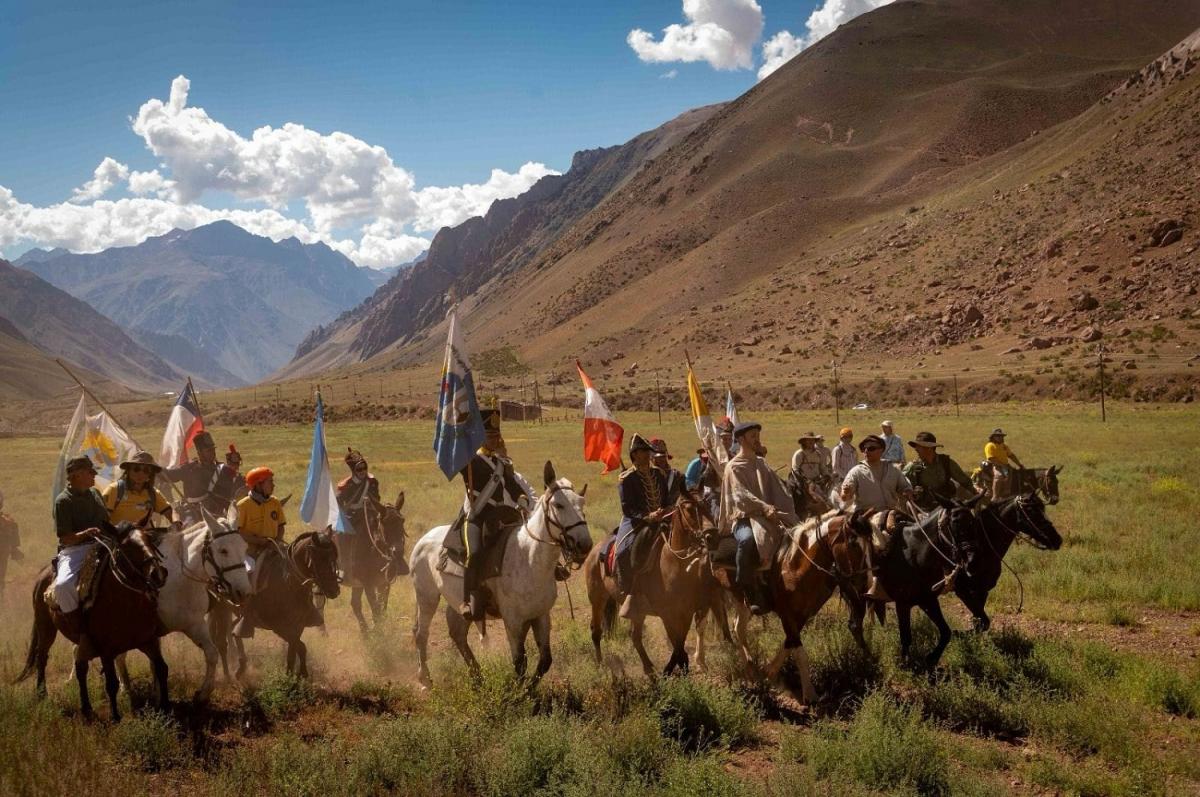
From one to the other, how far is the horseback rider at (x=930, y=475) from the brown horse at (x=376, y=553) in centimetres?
821

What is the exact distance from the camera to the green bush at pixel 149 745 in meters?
7.32

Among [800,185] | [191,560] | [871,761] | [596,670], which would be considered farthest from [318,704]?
[800,185]

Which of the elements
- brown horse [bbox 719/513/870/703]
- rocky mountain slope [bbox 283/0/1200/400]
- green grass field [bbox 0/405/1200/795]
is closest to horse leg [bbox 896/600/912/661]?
green grass field [bbox 0/405/1200/795]

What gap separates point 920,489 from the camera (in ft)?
37.3

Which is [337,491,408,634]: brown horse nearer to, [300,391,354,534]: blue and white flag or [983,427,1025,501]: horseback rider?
[300,391,354,534]: blue and white flag

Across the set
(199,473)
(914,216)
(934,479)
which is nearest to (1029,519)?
(934,479)

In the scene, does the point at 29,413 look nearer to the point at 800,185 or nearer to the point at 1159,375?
the point at 800,185

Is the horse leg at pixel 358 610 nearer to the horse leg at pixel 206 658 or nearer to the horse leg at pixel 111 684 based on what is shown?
the horse leg at pixel 206 658

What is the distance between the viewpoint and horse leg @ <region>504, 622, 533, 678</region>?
895cm

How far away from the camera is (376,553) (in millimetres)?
13750

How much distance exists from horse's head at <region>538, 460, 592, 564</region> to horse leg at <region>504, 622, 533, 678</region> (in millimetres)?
1186

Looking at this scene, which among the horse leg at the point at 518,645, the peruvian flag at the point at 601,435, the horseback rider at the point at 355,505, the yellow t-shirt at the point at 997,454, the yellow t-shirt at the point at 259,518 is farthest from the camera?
the yellow t-shirt at the point at 997,454

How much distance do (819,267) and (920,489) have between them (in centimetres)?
9516

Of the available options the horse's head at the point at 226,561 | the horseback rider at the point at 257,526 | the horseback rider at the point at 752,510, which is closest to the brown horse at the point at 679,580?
the horseback rider at the point at 752,510
